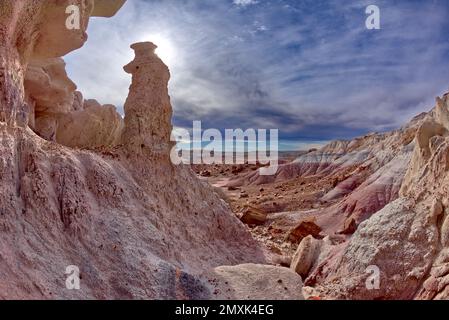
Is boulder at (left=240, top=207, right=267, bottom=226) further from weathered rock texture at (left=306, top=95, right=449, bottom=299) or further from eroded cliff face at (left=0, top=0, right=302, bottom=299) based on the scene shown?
weathered rock texture at (left=306, top=95, right=449, bottom=299)

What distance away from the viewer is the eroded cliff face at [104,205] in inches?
265

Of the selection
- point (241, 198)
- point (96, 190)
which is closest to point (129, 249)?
point (96, 190)

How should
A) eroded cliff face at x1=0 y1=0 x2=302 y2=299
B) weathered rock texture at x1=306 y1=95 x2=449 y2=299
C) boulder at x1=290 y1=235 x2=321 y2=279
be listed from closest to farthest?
eroded cliff face at x1=0 y1=0 x2=302 y2=299
weathered rock texture at x1=306 y1=95 x2=449 y2=299
boulder at x1=290 y1=235 x2=321 y2=279

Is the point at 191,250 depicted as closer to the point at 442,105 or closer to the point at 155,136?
the point at 155,136

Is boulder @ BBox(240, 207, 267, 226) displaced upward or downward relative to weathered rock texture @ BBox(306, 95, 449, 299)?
downward

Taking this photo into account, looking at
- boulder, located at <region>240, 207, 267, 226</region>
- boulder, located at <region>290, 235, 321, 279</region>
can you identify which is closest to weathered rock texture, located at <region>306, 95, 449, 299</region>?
boulder, located at <region>290, 235, 321, 279</region>

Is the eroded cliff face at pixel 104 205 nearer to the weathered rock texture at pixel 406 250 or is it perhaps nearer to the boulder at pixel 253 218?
the weathered rock texture at pixel 406 250

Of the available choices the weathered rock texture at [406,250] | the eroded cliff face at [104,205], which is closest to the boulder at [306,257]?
the weathered rock texture at [406,250]

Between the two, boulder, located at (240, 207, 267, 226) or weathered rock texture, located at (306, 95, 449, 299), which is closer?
weathered rock texture, located at (306, 95, 449, 299)

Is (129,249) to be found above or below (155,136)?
below

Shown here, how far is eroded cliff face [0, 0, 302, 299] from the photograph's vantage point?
6.74 metres

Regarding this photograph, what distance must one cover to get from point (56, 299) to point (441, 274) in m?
6.48

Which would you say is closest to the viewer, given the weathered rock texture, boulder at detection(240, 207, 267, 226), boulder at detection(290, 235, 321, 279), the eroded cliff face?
the eroded cliff face
